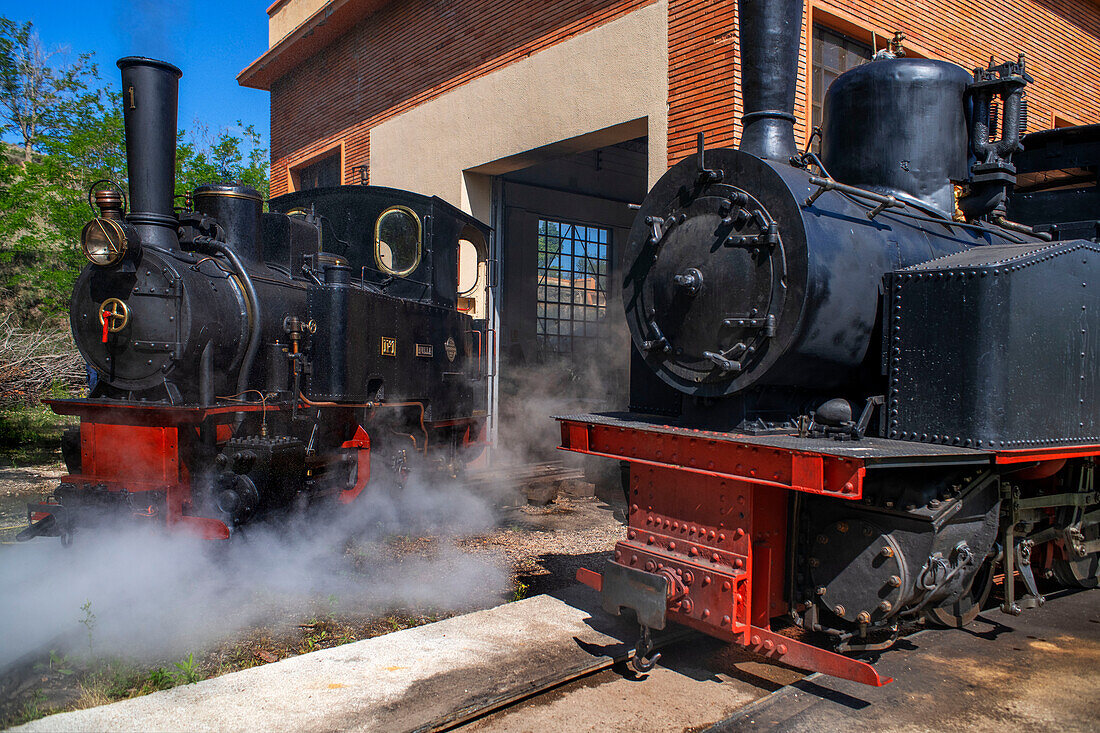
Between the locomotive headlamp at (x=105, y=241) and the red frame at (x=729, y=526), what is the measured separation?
3306 millimetres

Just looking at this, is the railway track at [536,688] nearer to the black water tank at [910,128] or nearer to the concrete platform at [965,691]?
the concrete platform at [965,691]

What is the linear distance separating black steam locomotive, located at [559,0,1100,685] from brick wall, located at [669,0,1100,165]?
3000 mm

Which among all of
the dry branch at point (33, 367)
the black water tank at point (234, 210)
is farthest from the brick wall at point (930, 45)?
the dry branch at point (33, 367)

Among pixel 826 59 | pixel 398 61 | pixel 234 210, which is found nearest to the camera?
pixel 234 210

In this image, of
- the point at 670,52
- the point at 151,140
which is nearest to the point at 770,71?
the point at 670,52

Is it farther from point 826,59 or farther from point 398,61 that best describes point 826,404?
point 398,61

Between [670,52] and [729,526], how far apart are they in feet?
17.7

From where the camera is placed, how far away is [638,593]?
3.37m

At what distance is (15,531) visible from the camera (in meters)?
5.62

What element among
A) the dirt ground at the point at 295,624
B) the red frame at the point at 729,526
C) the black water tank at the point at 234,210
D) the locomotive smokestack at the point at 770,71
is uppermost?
the locomotive smokestack at the point at 770,71

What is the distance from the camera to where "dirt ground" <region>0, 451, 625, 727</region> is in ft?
10.3

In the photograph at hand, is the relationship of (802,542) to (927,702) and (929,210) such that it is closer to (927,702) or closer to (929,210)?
(927,702)

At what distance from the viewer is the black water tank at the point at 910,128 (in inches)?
163

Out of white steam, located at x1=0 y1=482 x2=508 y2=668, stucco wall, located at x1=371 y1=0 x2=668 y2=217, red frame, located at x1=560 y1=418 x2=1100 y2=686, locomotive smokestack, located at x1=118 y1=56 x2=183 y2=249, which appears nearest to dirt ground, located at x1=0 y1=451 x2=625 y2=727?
white steam, located at x1=0 y1=482 x2=508 y2=668
